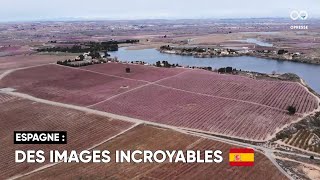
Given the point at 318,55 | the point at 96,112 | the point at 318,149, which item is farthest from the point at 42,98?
the point at 318,55

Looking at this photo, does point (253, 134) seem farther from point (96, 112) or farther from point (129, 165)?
point (96, 112)

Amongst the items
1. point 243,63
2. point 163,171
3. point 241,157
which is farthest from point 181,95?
point 243,63

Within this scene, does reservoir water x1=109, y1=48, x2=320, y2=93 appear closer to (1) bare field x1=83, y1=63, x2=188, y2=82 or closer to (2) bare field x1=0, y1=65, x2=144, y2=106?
(1) bare field x1=83, y1=63, x2=188, y2=82

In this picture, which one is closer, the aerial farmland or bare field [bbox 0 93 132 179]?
the aerial farmland

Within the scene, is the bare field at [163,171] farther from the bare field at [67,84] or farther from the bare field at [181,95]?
the bare field at [67,84]

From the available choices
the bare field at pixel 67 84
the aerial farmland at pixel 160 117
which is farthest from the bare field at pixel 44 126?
the bare field at pixel 67 84

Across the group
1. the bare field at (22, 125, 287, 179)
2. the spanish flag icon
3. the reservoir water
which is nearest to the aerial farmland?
the bare field at (22, 125, 287, 179)
